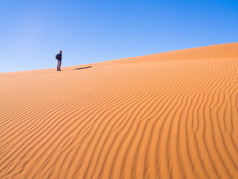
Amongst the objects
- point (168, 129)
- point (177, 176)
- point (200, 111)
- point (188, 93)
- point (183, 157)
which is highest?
point (188, 93)

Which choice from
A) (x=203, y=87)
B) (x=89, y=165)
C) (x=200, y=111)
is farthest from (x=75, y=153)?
(x=203, y=87)

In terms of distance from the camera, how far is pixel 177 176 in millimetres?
1921

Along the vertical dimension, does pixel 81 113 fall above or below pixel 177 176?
above

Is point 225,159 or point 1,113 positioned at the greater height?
point 225,159

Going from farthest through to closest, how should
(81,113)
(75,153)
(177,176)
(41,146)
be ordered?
(81,113)
(41,146)
(75,153)
(177,176)

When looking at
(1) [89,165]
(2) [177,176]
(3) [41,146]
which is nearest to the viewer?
(2) [177,176]

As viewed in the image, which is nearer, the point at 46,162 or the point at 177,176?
the point at 177,176

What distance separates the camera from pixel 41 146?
2768mm

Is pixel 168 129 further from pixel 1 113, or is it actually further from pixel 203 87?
pixel 1 113

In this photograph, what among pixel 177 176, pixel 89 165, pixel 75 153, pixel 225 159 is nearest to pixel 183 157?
pixel 177 176

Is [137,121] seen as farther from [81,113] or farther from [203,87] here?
[203,87]

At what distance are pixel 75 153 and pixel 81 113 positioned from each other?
4.77 feet

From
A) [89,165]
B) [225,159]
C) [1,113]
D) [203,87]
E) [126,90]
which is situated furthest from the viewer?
[126,90]

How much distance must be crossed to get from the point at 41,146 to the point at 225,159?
327cm
